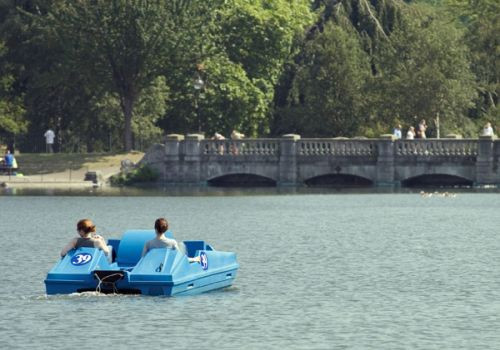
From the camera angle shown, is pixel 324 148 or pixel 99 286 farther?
pixel 324 148

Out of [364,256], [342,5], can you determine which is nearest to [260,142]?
[342,5]

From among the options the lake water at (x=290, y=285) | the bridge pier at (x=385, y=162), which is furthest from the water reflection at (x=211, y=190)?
the lake water at (x=290, y=285)

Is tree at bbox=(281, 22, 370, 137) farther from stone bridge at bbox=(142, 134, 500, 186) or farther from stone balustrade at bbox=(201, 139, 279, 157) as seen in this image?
stone balustrade at bbox=(201, 139, 279, 157)

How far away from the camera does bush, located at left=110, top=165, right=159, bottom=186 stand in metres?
81.2

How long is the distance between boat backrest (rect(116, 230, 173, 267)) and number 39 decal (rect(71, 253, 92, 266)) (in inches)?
80.0

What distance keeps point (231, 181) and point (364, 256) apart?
41071 millimetres

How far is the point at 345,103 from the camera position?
90.1 meters

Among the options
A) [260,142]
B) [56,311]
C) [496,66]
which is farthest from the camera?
[496,66]

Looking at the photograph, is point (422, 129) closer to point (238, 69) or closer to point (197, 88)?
point (197, 88)

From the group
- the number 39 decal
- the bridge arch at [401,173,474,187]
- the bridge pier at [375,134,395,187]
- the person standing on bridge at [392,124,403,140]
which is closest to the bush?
the bridge pier at [375,134,395,187]

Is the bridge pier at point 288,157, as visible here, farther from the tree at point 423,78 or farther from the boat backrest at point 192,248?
the boat backrest at point 192,248

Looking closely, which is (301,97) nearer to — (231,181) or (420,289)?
(231,181)

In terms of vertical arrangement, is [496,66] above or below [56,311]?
above

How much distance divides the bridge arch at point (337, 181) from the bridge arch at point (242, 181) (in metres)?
2.28
